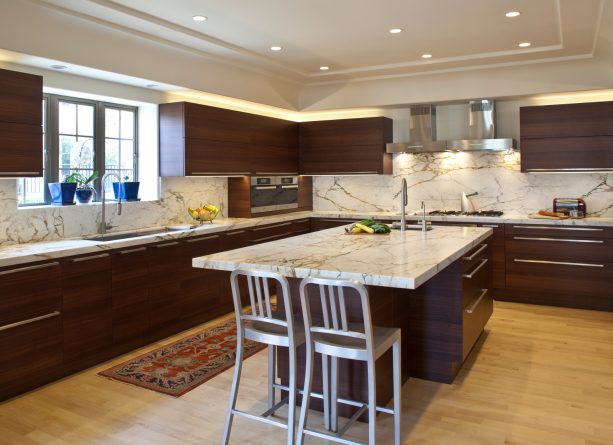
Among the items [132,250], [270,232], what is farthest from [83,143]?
[270,232]

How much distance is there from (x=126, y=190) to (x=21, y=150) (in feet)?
4.32

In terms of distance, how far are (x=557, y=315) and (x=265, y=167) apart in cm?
353

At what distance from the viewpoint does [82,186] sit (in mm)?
4609

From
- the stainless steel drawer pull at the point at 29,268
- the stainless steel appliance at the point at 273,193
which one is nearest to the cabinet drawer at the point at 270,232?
the stainless steel appliance at the point at 273,193

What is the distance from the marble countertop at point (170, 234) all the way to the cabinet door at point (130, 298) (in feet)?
0.42

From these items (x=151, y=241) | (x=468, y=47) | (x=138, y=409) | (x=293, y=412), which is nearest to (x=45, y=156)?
(x=151, y=241)

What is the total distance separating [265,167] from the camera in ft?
20.7

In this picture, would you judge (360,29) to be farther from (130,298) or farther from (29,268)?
(29,268)

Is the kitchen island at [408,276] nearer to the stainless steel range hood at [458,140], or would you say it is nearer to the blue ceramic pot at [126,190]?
the blue ceramic pot at [126,190]

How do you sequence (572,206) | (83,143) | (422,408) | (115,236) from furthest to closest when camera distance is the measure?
(572,206), (83,143), (115,236), (422,408)

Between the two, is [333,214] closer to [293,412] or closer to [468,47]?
[468,47]

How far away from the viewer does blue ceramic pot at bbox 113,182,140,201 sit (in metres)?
4.87

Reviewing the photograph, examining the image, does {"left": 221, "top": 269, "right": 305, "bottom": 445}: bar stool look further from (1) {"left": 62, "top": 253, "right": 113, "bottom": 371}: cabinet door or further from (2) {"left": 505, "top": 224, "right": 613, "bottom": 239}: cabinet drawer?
(2) {"left": 505, "top": 224, "right": 613, "bottom": 239}: cabinet drawer

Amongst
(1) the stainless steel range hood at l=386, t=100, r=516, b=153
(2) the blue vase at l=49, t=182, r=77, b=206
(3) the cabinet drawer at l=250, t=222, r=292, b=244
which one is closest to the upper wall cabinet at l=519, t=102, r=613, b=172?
(1) the stainless steel range hood at l=386, t=100, r=516, b=153
